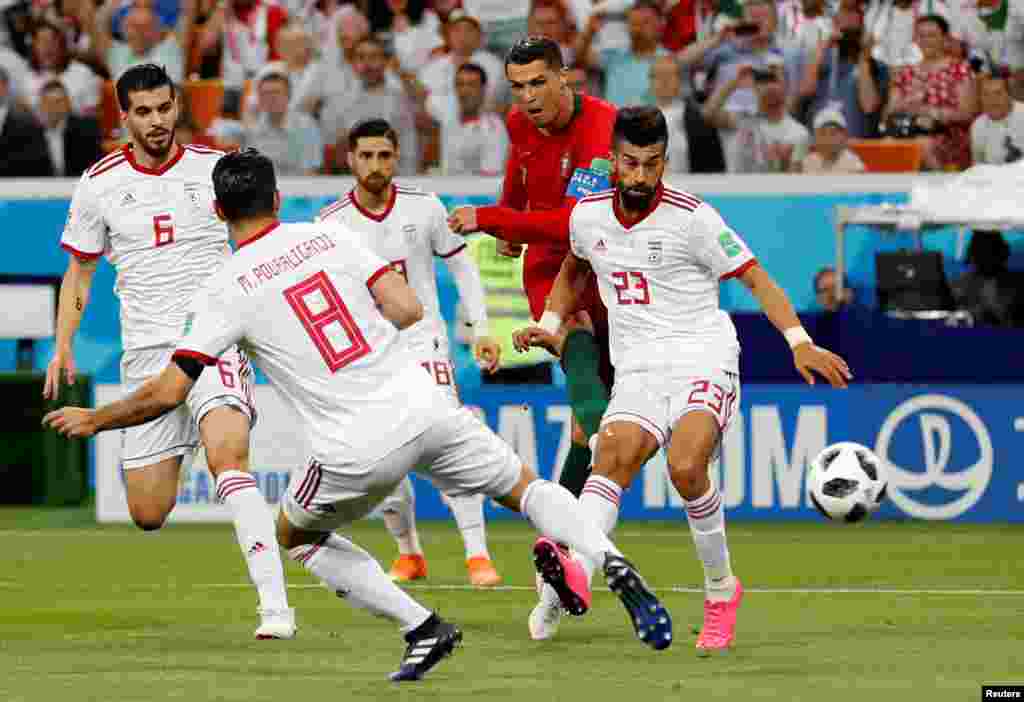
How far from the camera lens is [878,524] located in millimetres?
15195

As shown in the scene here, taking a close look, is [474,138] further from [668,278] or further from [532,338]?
[668,278]

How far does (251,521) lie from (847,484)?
3163 millimetres

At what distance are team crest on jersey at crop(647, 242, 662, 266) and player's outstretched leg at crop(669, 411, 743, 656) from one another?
0.65m

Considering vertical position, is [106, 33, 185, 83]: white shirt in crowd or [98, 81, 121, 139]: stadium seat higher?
[106, 33, 185, 83]: white shirt in crowd

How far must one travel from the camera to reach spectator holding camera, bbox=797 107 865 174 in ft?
59.3

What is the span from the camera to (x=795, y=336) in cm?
826

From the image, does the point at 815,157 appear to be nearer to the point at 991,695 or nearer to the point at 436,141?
the point at 436,141

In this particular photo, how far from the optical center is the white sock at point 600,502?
8.22 metres

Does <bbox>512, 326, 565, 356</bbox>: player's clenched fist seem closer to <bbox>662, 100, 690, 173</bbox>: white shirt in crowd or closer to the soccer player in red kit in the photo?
the soccer player in red kit

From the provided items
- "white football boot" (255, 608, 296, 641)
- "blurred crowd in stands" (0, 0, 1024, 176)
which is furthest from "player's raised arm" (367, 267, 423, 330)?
"blurred crowd in stands" (0, 0, 1024, 176)

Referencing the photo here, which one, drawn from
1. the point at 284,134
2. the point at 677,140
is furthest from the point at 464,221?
the point at 284,134

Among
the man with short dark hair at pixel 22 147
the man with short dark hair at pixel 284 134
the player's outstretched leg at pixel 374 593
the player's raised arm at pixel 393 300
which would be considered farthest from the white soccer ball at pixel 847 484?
the man with short dark hair at pixel 22 147

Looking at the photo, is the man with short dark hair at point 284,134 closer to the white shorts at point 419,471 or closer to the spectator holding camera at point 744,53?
the spectator holding camera at point 744,53

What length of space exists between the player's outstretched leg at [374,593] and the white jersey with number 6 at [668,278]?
5.47 feet
